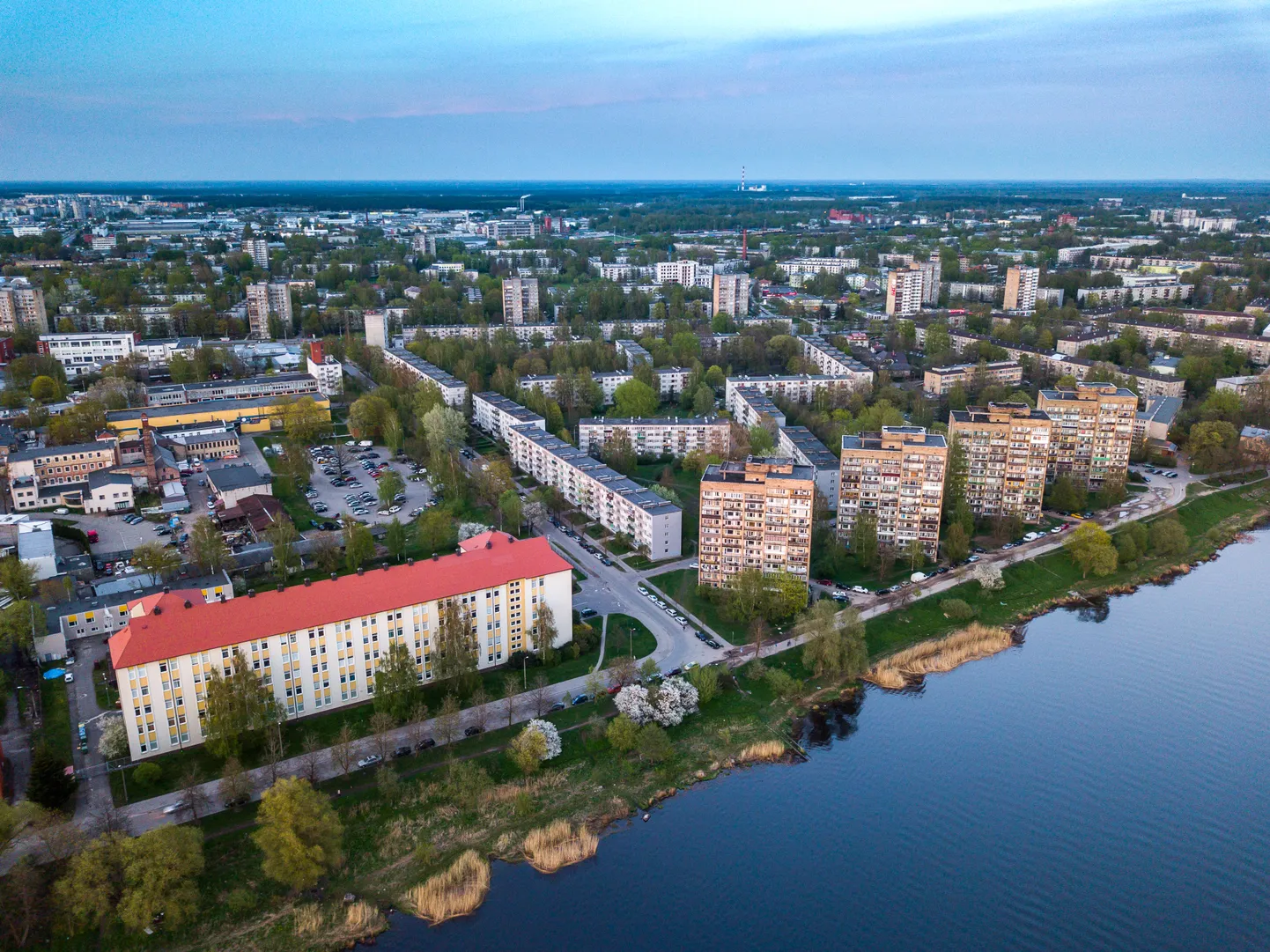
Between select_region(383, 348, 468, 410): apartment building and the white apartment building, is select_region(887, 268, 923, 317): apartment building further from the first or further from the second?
the white apartment building

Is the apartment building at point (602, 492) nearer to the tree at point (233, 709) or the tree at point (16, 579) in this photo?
the tree at point (233, 709)

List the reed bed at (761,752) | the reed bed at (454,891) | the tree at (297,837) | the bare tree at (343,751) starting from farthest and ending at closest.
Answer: the reed bed at (761,752)
the bare tree at (343,751)
the reed bed at (454,891)
the tree at (297,837)

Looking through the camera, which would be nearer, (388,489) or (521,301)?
(388,489)

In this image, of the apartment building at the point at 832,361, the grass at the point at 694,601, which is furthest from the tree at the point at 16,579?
the apartment building at the point at 832,361

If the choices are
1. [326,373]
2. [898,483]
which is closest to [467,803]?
[898,483]

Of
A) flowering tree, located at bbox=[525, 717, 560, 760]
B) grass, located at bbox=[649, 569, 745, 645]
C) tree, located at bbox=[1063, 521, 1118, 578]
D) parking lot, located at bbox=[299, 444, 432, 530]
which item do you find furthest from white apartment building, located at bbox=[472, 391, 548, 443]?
tree, located at bbox=[1063, 521, 1118, 578]

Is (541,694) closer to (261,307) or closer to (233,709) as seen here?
(233,709)

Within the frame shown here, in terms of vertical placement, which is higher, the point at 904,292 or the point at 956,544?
the point at 904,292

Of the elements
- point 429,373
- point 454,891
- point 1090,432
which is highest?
point 429,373
